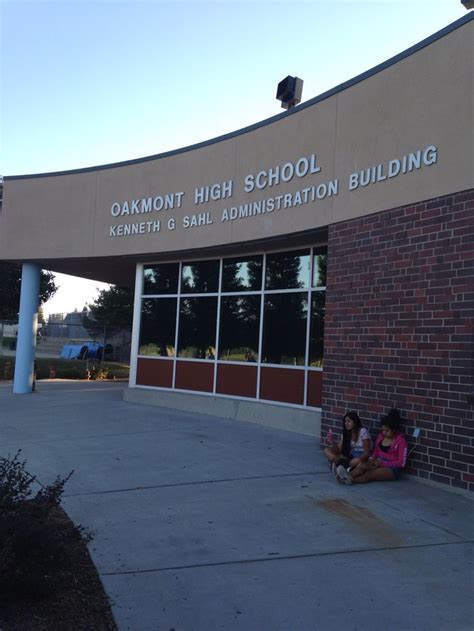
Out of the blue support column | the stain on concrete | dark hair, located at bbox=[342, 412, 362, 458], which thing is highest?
the blue support column

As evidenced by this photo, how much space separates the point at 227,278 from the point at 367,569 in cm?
767

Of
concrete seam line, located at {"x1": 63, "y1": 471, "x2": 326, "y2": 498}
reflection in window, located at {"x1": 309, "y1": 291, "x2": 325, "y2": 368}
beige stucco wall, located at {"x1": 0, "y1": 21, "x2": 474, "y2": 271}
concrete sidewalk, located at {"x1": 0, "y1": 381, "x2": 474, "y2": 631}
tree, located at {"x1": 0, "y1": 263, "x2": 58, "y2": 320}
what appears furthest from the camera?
tree, located at {"x1": 0, "y1": 263, "x2": 58, "y2": 320}

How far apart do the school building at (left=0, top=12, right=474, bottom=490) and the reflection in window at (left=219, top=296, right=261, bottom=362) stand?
3 centimetres

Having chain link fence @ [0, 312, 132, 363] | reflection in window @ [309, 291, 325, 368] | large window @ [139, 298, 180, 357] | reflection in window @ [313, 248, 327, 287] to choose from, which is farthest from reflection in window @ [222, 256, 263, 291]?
chain link fence @ [0, 312, 132, 363]

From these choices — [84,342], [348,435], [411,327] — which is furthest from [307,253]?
[84,342]

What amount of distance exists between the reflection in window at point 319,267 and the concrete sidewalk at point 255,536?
2.52m

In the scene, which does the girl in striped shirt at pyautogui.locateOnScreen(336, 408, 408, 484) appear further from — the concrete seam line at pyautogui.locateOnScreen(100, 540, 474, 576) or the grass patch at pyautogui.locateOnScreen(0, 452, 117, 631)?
the grass patch at pyautogui.locateOnScreen(0, 452, 117, 631)

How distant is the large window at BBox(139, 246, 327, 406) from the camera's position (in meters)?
9.71

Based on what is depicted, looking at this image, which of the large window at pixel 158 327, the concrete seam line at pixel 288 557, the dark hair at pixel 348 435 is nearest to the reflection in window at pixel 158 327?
the large window at pixel 158 327

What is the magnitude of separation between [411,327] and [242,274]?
4.58 m

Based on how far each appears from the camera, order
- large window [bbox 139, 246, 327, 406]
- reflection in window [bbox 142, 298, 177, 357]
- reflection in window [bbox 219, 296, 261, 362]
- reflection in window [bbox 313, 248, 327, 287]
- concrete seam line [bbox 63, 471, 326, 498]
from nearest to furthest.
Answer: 1. concrete seam line [bbox 63, 471, 326, 498]
2. reflection in window [bbox 313, 248, 327, 287]
3. large window [bbox 139, 246, 327, 406]
4. reflection in window [bbox 219, 296, 261, 362]
5. reflection in window [bbox 142, 298, 177, 357]

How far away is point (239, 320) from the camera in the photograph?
10961mm

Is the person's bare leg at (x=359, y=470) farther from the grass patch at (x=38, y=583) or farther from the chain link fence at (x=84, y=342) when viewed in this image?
the chain link fence at (x=84, y=342)

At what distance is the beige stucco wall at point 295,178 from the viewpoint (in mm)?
6754
